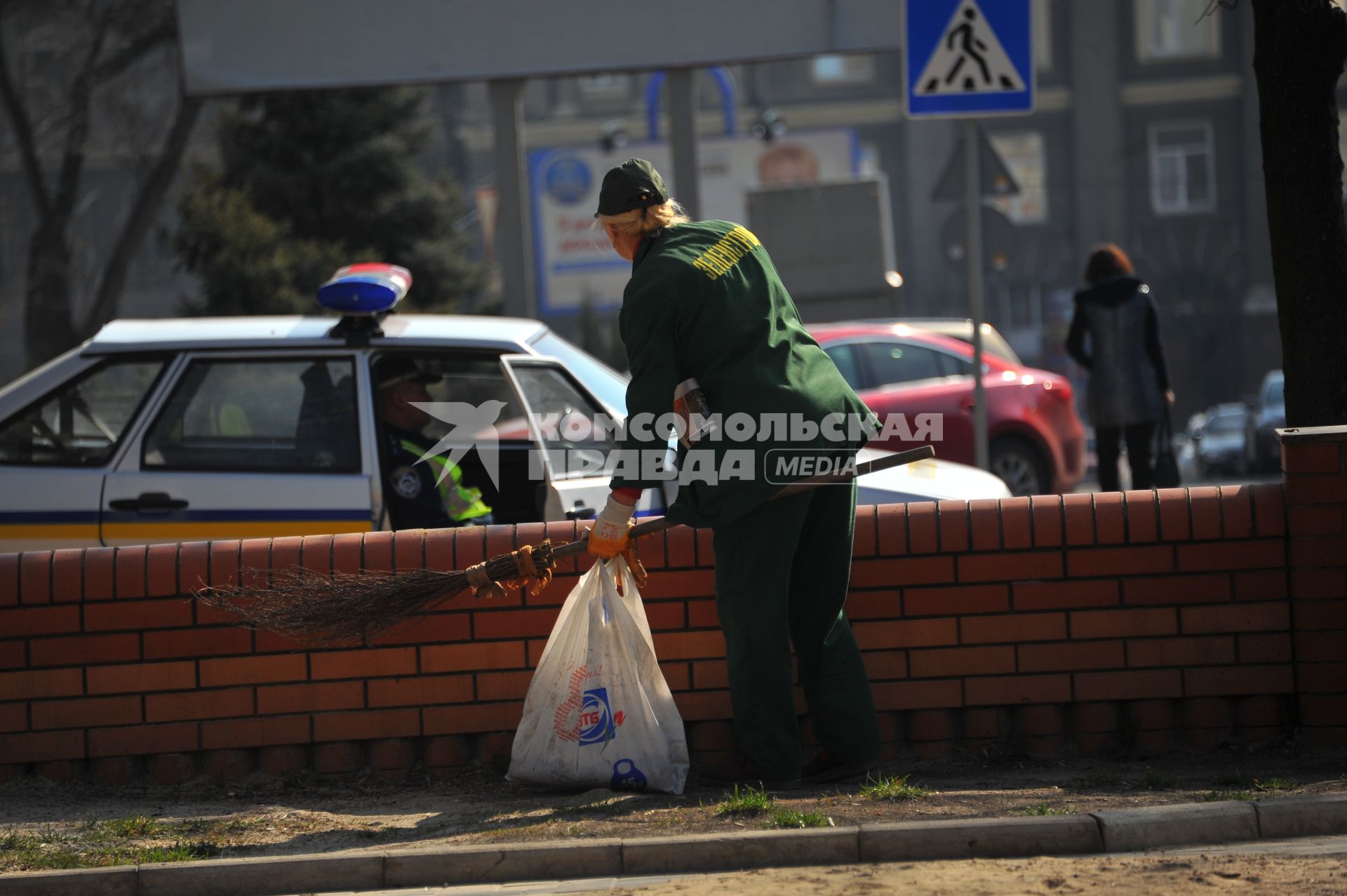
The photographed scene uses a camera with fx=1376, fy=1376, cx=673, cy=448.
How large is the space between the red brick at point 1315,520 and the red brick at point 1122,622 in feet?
1.51

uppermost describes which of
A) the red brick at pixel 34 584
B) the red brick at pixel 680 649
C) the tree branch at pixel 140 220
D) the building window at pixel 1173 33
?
the building window at pixel 1173 33

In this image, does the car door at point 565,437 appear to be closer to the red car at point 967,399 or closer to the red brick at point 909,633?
the red brick at point 909,633

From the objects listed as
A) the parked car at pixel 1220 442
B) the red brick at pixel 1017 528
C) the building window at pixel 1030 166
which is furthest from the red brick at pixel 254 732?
the building window at pixel 1030 166

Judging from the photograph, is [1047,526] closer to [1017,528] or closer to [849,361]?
[1017,528]

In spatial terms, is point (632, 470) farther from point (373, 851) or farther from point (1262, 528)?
point (1262, 528)

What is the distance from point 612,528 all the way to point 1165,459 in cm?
538

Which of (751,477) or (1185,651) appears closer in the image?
(751,477)

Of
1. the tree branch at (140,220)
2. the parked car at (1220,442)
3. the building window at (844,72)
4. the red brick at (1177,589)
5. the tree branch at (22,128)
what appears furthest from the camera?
the building window at (844,72)

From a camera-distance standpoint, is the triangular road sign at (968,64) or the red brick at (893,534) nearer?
the red brick at (893,534)

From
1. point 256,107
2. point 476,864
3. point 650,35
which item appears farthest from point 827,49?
point 256,107

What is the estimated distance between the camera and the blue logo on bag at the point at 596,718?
4098 mm

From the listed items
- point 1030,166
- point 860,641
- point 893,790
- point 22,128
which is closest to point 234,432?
point 860,641

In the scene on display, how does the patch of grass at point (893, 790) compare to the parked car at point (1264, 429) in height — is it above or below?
below

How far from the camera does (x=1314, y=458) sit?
4242mm
